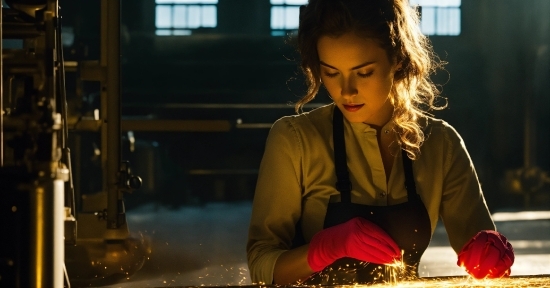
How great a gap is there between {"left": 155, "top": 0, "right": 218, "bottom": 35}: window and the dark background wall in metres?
0.09

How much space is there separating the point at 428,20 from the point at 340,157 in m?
7.36

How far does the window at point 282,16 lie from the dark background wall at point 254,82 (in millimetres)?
83

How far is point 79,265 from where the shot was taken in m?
4.43

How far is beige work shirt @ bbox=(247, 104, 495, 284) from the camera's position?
1.91 meters

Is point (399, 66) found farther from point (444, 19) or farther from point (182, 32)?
point (444, 19)

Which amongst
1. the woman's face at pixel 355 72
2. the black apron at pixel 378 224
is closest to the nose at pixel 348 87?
the woman's face at pixel 355 72

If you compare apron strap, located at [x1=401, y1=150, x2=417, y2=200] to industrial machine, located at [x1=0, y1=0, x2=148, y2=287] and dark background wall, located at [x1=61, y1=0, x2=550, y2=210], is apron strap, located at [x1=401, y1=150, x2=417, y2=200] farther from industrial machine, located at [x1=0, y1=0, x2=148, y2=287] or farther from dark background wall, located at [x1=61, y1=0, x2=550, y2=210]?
dark background wall, located at [x1=61, y1=0, x2=550, y2=210]

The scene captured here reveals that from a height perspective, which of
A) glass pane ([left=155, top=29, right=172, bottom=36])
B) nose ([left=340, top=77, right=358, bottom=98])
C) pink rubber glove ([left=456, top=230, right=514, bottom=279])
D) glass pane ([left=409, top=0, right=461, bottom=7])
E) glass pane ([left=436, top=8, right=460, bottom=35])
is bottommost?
pink rubber glove ([left=456, top=230, right=514, bottom=279])

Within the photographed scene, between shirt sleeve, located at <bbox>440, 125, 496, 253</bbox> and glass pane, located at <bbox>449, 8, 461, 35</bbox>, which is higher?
glass pane, located at <bbox>449, 8, 461, 35</bbox>

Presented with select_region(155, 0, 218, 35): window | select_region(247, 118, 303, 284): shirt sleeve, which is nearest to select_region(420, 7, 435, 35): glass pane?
select_region(155, 0, 218, 35): window

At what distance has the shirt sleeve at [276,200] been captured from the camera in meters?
1.90

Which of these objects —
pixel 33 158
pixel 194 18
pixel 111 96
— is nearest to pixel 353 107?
pixel 33 158

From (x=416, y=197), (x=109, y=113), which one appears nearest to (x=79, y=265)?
(x=109, y=113)

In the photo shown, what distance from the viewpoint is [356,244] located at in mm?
1670
